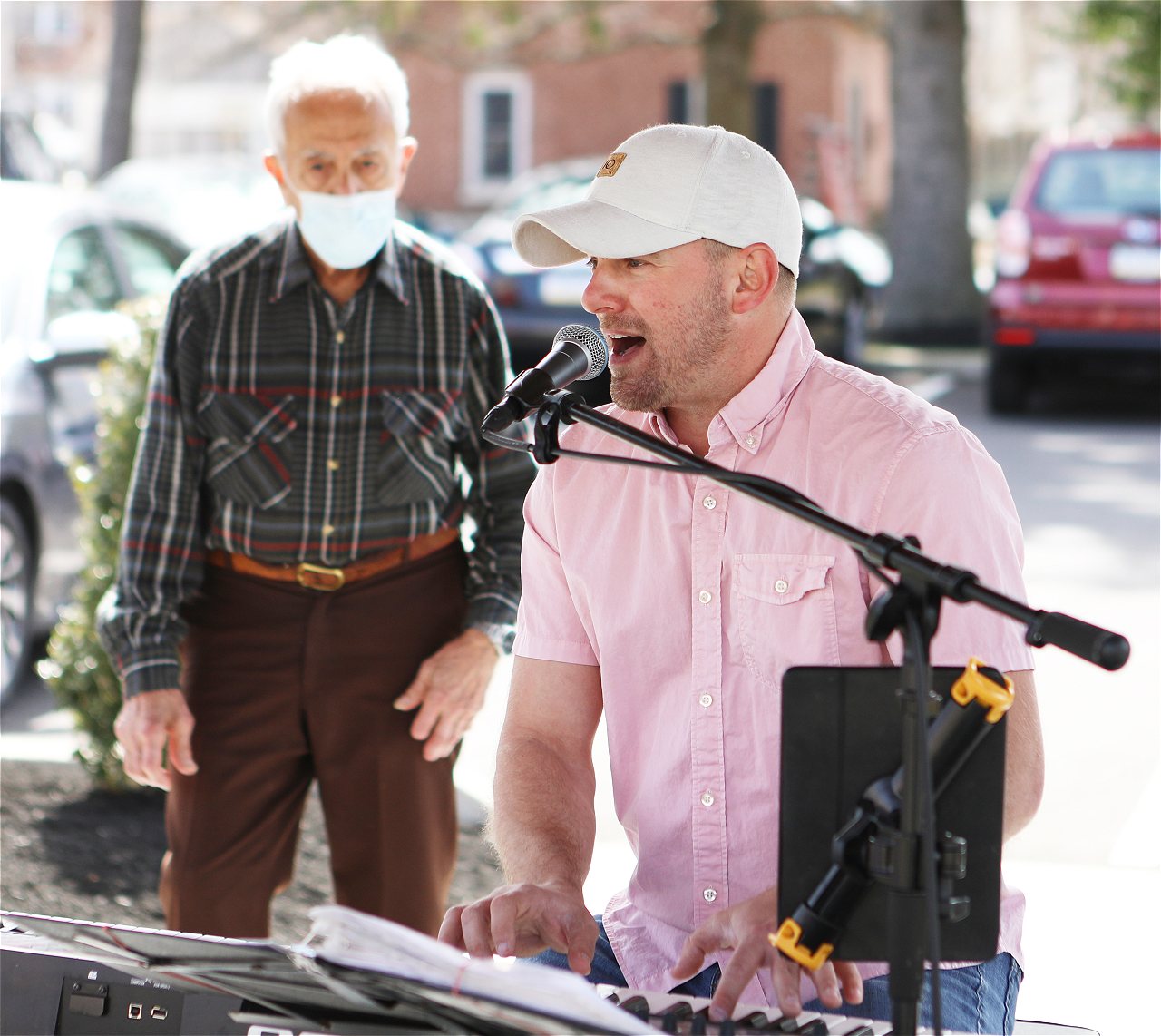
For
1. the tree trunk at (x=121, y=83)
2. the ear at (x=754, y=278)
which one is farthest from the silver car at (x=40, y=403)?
the tree trunk at (x=121, y=83)

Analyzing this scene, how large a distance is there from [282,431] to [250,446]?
0.07 meters

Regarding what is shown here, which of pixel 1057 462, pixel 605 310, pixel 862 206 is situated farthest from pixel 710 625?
pixel 862 206

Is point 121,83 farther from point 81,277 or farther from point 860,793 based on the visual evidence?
point 860,793

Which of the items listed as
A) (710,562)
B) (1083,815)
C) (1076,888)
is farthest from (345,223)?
(1083,815)

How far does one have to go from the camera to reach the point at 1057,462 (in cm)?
1052

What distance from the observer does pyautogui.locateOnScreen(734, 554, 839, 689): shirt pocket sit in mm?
2521

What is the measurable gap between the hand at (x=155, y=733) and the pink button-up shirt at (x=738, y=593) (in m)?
1.00

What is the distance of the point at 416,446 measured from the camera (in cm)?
350

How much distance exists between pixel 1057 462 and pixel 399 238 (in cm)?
761

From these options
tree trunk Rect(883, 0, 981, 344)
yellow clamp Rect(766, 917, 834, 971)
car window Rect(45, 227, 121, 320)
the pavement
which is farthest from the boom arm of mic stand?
tree trunk Rect(883, 0, 981, 344)

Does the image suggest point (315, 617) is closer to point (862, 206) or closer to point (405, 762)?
point (405, 762)

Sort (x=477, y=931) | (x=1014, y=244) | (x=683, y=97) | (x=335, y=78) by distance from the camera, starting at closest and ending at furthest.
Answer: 1. (x=477, y=931)
2. (x=335, y=78)
3. (x=1014, y=244)
4. (x=683, y=97)

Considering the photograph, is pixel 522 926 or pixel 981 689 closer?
pixel 981 689

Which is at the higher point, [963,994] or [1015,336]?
[1015,336]
